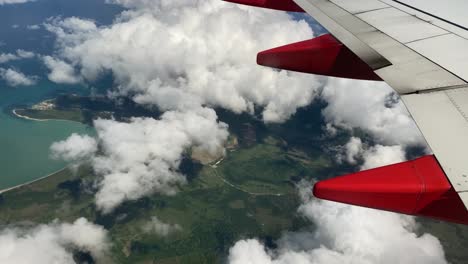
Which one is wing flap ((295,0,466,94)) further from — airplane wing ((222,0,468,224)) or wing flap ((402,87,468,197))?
wing flap ((402,87,468,197))

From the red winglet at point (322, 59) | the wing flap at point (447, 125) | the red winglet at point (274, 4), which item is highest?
the wing flap at point (447, 125)

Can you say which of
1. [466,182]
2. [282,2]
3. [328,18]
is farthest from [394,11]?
[466,182]

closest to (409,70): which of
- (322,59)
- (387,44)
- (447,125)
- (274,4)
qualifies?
(387,44)

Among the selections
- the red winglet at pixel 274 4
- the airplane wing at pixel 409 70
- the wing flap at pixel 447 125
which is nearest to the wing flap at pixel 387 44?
the airplane wing at pixel 409 70

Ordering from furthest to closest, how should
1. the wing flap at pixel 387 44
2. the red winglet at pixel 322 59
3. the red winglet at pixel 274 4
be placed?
1. the red winglet at pixel 274 4
2. the red winglet at pixel 322 59
3. the wing flap at pixel 387 44

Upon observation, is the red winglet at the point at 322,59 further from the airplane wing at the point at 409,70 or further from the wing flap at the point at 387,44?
A: the wing flap at the point at 387,44

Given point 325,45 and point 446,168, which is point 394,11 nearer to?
point 325,45
